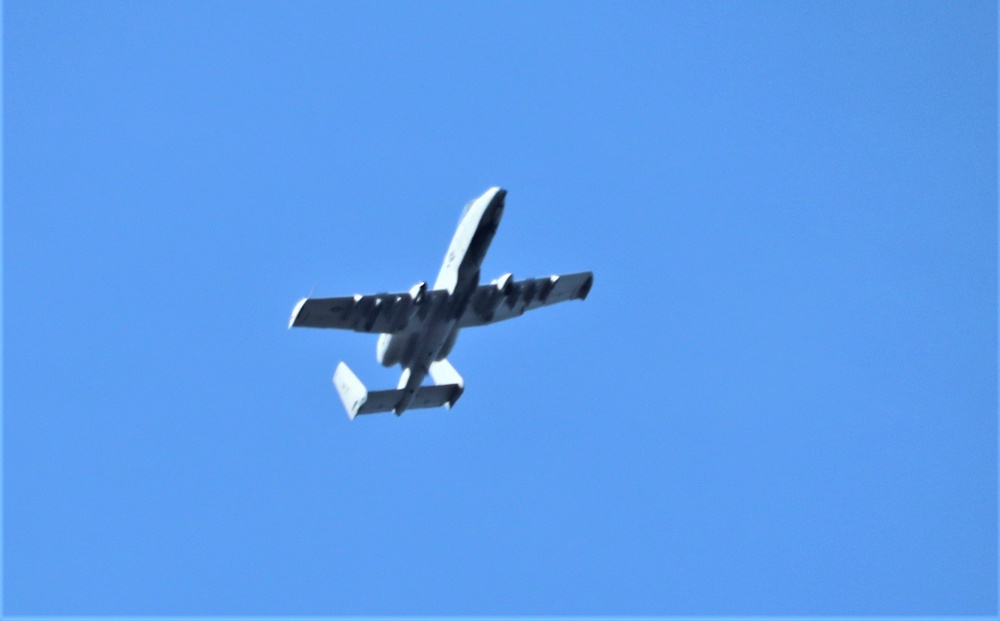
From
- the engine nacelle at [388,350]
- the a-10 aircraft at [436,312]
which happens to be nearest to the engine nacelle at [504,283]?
the a-10 aircraft at [436,312]

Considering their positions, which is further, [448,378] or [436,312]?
[448,378]

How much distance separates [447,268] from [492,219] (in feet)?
9.48

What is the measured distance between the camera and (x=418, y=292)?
46.6 metres

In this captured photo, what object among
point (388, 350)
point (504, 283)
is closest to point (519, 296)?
point (504, 283)

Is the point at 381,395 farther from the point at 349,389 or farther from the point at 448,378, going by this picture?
the point at 448,378

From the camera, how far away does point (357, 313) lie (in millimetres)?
47625

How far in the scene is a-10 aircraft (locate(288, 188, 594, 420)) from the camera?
46375 mm

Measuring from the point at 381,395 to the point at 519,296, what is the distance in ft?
21.3

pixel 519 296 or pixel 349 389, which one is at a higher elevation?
pixel 519 296

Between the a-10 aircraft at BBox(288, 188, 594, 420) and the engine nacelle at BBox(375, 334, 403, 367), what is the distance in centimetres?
4

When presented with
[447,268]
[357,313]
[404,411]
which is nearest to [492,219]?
[447,268]

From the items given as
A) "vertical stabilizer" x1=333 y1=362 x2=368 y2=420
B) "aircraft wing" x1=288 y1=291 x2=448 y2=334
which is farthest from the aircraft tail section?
"aircraft wing" x1=288 y1=291 x2=448 y2=334

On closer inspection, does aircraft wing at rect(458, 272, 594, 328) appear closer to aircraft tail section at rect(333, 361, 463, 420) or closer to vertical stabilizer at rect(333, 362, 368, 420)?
aircraft tail section at rect(333, 361, 463, 420)

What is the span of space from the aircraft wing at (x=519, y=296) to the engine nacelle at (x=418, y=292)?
7.06ft
